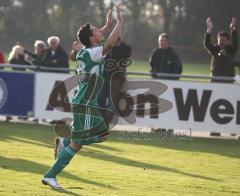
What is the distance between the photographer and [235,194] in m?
9.85

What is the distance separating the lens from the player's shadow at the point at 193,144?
14.6 metres

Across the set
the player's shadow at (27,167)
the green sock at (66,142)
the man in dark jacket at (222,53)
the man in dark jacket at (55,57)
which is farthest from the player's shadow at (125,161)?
the man in dark jacket at (55,57)

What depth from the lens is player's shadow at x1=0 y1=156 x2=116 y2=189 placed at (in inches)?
417

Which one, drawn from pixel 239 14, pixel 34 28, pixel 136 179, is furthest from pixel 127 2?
pixel 136 179

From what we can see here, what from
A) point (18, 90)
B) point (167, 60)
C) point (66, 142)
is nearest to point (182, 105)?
point (167, 60)

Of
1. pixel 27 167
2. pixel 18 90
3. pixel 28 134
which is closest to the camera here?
pixel 27 167

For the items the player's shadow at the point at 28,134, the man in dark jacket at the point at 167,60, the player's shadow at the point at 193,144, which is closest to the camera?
the player's shadow at the point at 193,144

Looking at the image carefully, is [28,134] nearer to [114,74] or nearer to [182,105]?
[114,74]

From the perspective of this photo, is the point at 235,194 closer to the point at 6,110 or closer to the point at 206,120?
the point at 206,120

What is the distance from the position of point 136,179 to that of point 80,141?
1380 millimetres

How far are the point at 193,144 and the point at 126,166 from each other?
3.60 metres

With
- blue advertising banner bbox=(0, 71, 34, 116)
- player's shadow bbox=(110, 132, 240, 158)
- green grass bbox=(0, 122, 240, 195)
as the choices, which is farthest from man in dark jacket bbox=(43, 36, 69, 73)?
player's shadow bbox=(110, 132, 240, 158)

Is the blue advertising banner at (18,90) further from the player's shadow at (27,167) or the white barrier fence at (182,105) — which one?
the player's shadow at (27,167)

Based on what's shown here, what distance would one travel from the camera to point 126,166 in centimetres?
1208
